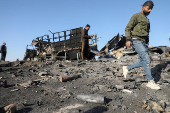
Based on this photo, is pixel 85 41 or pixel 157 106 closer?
pixel 157 106

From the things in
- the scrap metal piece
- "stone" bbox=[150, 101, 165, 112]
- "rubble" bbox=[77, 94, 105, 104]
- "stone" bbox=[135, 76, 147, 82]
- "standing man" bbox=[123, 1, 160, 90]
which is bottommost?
"stone" bbox=[150, 101, 165, 112]

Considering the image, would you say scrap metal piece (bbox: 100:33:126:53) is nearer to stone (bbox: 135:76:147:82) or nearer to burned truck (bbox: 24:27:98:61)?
burned truck (bbox: 24:27:98:61)

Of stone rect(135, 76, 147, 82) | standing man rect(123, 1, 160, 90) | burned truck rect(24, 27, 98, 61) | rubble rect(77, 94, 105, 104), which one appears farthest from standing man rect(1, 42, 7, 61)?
stone rect(135, 76, 147, 82)

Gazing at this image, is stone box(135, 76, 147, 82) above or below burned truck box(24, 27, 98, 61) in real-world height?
below

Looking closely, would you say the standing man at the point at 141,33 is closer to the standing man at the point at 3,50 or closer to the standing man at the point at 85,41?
the standing man at the point at 85,41

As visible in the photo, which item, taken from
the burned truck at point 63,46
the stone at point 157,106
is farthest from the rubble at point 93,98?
the burned truck at point 63,46

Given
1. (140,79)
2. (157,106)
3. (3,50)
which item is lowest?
(157,106)

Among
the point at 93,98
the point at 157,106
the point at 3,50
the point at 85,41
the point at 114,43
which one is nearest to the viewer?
the point at 157,106

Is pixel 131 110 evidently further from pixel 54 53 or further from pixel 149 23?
pixel 54 53

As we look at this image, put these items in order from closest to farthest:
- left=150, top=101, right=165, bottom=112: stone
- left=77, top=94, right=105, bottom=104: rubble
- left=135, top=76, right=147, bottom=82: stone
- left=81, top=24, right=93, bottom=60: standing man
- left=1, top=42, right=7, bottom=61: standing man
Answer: left=150, top=101, right=165, bottom=112: stone
left=77, top=94, right=105, bottom=104: rubble
left=135, top=76, right=147, bottom=82: stone
left=81, top=24, right=93, bottom=60: standing man
left=1, top=42, right=7, bottom=61: standing man

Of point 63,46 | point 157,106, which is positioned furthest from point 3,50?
point 157,106

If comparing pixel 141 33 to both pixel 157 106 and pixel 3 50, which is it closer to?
pixel 157 106

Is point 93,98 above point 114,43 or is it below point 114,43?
below

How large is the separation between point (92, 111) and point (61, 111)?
0.48 m
